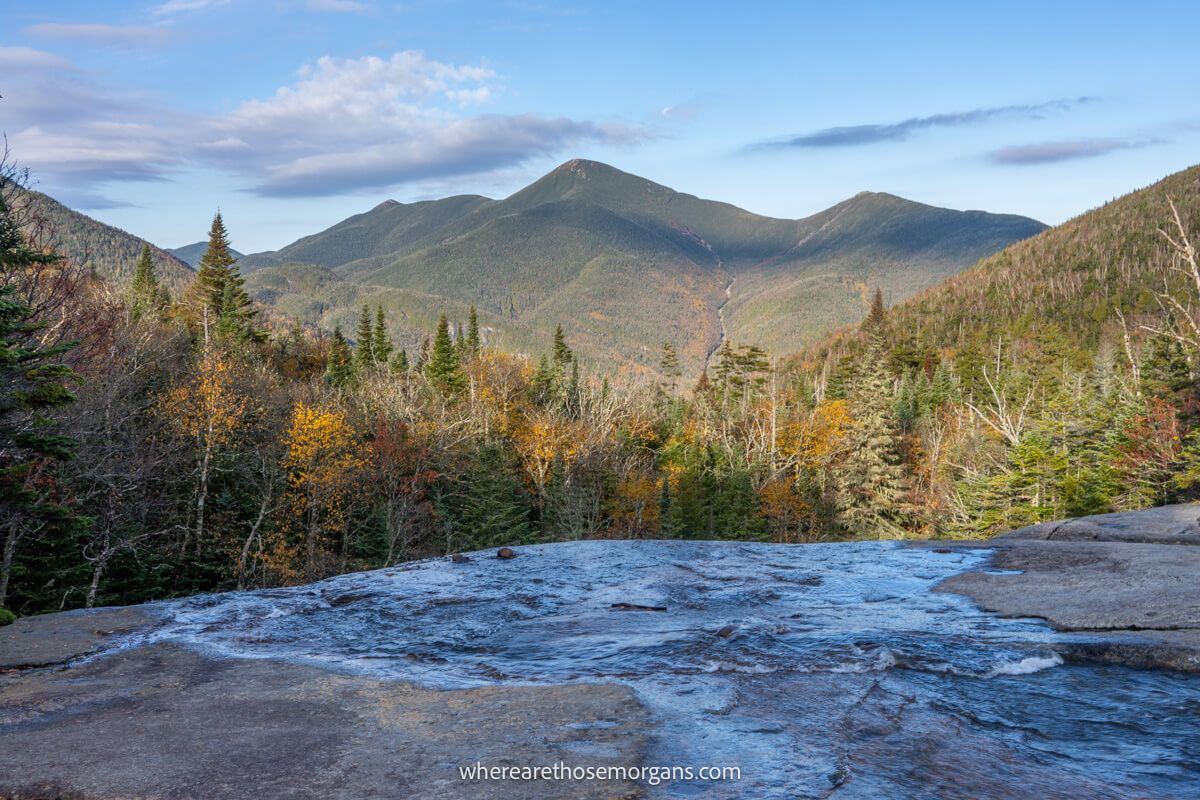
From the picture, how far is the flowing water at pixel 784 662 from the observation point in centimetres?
428

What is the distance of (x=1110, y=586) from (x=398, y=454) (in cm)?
4510

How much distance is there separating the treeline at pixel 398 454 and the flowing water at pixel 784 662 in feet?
26.4

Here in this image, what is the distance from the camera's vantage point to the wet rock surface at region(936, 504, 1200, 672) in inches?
247

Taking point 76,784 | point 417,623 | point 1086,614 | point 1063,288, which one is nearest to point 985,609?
point 1086,614

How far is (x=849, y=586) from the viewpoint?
9.46 meters

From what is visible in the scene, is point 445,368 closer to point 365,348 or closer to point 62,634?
point 365,348

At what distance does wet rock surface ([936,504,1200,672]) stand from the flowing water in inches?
12.2

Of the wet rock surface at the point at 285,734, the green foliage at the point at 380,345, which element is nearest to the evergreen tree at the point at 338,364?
the green foliage at the point at 380,345

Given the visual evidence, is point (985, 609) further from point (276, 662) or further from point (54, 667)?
point (54, 667)

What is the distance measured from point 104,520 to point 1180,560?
32.7 meters

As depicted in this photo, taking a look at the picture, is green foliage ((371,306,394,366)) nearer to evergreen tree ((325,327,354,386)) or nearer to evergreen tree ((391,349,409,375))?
evergreen tree ((391,349,409,375))

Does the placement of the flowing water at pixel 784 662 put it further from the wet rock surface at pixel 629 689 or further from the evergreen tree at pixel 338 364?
the evergreen tree at pixel 338 364

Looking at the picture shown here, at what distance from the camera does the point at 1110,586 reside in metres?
8.13

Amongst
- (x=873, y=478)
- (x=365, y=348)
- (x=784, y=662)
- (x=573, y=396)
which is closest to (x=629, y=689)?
(x=784, y=662)
